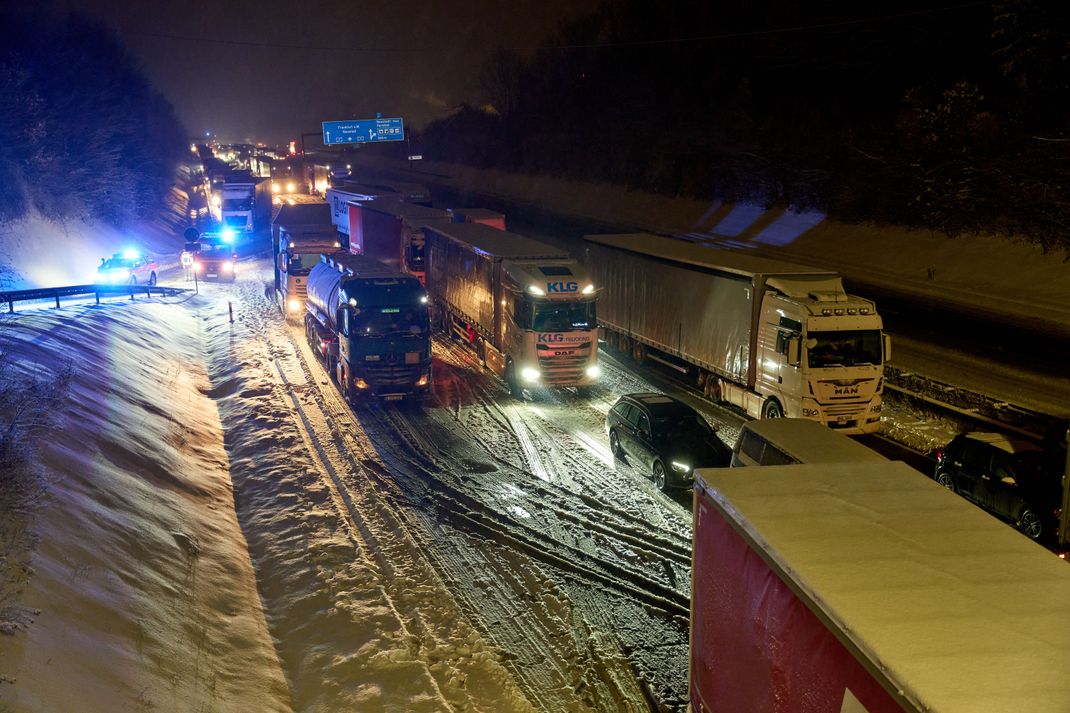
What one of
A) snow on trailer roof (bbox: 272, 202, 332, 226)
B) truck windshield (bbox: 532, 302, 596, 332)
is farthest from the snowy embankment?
truck windshield (bbox: 532, 302, 596, 332)

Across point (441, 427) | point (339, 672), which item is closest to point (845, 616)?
point (339, 672)

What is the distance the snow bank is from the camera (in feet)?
27.2

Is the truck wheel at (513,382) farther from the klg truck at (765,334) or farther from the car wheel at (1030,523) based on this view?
the car wheel at (1030,523)

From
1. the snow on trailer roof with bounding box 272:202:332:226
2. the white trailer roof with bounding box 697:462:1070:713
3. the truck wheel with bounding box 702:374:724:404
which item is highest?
the snow on trailer roof with bounding box 272:202:332:226

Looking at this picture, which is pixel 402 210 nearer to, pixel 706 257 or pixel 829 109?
pixel 706 257

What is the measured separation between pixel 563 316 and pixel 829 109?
36727 millimetres

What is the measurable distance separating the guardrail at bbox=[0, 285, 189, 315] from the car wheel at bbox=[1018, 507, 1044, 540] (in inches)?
1118

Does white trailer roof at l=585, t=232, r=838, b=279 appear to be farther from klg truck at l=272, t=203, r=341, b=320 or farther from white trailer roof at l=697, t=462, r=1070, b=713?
white trailer roof at l=697, t=462, r=1070, b=713

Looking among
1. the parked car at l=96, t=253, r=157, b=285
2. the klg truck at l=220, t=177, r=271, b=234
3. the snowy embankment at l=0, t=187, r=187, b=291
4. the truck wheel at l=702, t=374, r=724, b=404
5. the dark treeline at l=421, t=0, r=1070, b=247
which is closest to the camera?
the truck wheel at l=702, t=374, r=724, b=404

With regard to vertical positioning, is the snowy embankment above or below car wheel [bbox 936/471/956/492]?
above

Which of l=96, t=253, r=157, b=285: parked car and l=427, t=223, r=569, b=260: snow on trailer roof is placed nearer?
l=427, t=223, r=569, b=260: snow on trailer roof

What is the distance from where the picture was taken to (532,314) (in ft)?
69.9

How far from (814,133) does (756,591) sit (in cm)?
4756

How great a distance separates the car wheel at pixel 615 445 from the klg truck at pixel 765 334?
156 inches
